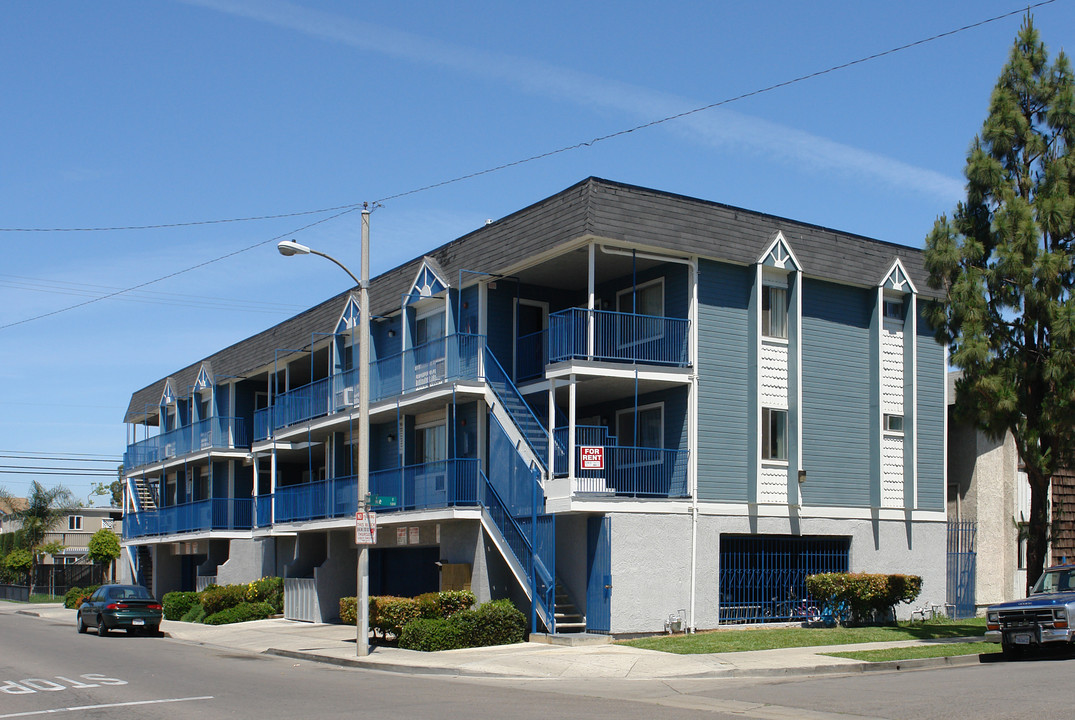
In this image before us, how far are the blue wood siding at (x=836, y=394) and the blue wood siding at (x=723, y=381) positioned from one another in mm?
1918

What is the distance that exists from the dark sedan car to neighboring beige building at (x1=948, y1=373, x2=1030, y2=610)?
21623mm

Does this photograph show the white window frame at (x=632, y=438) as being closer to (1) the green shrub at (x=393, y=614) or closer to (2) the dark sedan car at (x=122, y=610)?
(1) the green shrub at (x=393, y=614)

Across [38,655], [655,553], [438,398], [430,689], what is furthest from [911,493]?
[38,655]

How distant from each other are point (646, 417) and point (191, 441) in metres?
25.1

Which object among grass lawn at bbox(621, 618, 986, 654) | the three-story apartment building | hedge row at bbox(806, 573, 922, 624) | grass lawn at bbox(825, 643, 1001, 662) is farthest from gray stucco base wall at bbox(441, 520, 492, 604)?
grass lawn at bbox(825, 643, 1001, 662)

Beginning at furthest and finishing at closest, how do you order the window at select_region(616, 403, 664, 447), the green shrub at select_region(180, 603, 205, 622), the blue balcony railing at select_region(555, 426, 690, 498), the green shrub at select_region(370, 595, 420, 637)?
1. the green shrub at select_region(180, 603, 205, 622)
2. the window at select_region(616, 403, 664, 447)
3. the blue balcony railing at select_region(555, 426, 690, 498)
4. the green shrub at select_region(370, 595, 420, 637)

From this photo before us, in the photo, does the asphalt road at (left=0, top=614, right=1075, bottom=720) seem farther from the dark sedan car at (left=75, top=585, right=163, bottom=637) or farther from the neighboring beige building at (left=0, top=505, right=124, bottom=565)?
the neighboring beige building at (left=0, top=505, right=124, bottom=565)

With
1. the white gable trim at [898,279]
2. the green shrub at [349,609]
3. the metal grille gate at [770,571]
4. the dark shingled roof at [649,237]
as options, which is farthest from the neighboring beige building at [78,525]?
the white gable trim at [898,279]

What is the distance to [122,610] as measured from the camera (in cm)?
2905

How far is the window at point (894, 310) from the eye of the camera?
2870cm

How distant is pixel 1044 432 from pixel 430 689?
12991mm

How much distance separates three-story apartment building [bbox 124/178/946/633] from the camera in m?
23.7

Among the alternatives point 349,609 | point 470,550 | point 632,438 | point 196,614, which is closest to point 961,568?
point 632,438

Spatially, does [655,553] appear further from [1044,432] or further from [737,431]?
[1044,432]
